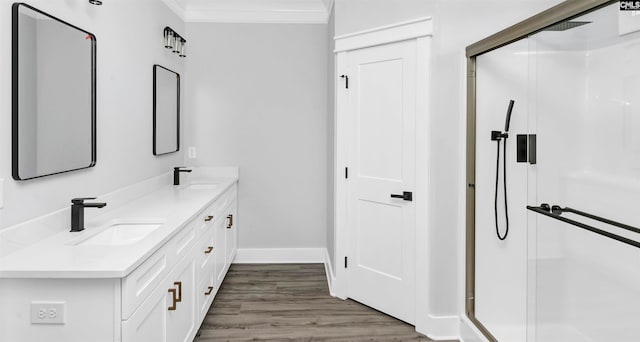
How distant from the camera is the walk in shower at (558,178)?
70.7 inches

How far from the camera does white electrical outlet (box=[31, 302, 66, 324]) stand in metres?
1.67

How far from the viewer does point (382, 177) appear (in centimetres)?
338

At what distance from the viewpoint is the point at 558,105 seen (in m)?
2.13

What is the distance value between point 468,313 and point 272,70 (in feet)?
9.96

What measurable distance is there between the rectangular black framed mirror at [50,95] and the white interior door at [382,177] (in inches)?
72.4

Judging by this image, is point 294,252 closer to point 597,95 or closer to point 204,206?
point 204,206

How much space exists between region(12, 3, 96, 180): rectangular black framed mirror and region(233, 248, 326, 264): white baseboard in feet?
8.17

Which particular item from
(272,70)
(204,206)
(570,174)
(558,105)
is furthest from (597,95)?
(272,70)

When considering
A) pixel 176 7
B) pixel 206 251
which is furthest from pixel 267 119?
pixel 206 251

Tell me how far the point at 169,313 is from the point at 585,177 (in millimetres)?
2018

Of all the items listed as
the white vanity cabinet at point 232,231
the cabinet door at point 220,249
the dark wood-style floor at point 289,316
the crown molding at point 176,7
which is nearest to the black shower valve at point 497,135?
the dark wood-style floor at point 289,316

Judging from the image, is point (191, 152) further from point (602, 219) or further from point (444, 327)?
point (602, 219)

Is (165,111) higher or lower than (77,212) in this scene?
higher

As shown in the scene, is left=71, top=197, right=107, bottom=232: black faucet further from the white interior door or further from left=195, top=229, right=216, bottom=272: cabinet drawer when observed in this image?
the white interior door
